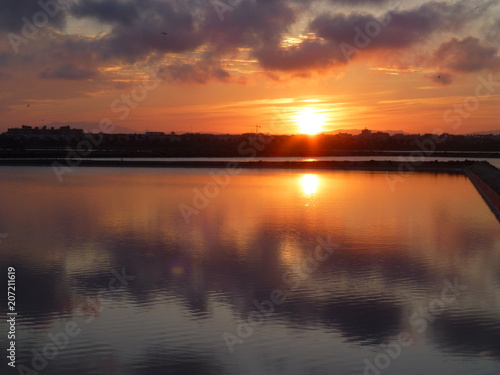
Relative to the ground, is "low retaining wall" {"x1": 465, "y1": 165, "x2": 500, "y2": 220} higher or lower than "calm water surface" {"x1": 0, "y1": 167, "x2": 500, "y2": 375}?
higher

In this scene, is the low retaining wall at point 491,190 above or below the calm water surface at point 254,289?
above

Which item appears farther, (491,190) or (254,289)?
(491,190)

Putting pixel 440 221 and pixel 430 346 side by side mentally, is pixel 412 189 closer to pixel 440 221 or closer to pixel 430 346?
pixel 440 221

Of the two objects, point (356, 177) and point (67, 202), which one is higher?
point (356, 177)

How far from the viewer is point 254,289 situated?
958 cm

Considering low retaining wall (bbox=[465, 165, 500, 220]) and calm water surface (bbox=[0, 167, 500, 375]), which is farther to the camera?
low retaining wall (bbox=[465, 165, 500, 220])

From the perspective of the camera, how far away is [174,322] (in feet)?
26.2

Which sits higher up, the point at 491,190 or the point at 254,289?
the point at 491,190

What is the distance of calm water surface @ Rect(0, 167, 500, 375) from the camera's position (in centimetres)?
696

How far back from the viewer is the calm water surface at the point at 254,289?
6.96m

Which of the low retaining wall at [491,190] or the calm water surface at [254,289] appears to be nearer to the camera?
the calm water surface at [254,289]

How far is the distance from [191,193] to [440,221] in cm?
995

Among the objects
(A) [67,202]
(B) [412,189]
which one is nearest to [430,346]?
(A) [67,202]

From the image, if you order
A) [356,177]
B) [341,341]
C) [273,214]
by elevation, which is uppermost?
[356,177]
